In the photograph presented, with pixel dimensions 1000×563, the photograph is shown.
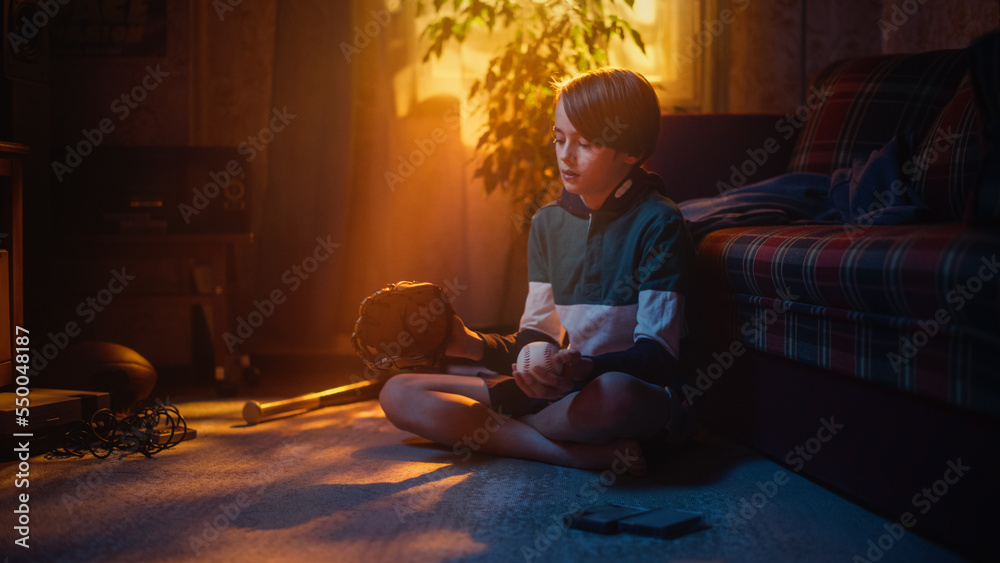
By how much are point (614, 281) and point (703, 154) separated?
0.87 m

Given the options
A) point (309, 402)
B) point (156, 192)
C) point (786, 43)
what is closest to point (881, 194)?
point (309, 402)

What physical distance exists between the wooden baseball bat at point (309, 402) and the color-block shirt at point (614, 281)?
0.78m

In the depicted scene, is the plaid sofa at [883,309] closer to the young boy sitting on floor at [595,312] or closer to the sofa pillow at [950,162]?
the sofa pillow at [950,162]

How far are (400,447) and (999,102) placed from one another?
→ 1248 mm

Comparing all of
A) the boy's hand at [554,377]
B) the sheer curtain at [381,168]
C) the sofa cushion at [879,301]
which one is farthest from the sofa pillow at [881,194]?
the sheer curtain at [381,168]

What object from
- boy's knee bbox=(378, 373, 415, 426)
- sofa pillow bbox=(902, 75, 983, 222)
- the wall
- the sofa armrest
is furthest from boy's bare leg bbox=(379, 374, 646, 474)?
the wall

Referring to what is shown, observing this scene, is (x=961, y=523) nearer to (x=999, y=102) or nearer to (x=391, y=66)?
(x=999, y=102)

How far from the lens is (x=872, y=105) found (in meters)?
1.94

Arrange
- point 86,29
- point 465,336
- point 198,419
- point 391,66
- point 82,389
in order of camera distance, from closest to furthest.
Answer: point 465,336 < point 82,389 < point 198,419 < point 86,29 < point 391,66

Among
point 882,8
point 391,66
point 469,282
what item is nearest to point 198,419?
point 469,282

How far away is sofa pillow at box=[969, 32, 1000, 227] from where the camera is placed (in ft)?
3.02

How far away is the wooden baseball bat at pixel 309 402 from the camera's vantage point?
6.30 feet

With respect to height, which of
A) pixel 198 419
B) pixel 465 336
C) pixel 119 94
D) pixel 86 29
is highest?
pixel 86 29

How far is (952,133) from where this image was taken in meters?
1.47
